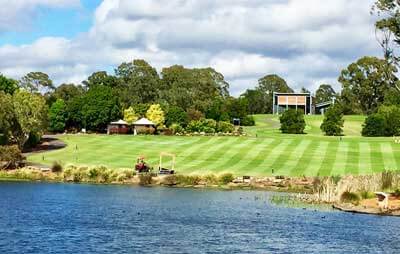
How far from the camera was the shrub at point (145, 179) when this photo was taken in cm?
8331

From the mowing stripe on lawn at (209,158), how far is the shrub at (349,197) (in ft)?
106

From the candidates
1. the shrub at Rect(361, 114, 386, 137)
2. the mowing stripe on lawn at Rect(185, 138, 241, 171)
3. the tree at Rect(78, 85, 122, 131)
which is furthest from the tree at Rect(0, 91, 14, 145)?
the shrub at Rect(361, 114, 386, 137)

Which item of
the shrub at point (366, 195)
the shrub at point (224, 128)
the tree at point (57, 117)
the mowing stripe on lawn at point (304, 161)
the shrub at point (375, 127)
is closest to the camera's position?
the shrub at point (366, 195)

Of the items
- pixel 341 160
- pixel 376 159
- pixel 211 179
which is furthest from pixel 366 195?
pixel 376 159

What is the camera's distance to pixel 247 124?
173500 millimetres

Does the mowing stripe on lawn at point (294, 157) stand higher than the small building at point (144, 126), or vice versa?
the small building at point (144, 126)

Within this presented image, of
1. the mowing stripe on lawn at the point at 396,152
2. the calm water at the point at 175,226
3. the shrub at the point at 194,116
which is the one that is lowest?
the calm water at the point at 175,226

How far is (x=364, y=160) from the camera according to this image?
9825 cm

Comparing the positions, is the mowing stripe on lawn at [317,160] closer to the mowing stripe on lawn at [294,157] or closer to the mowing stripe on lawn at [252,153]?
the mowing stripe on lawn at [294,157]

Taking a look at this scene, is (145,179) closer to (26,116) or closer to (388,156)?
(26,116)

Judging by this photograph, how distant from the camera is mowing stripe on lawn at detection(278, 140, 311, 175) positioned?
90.6m

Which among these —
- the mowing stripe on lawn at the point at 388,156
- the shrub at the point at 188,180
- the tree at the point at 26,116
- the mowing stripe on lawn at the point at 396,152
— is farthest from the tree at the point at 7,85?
the mowing stripe on lawn at the point at 396,152

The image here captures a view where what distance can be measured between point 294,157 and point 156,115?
49595mm

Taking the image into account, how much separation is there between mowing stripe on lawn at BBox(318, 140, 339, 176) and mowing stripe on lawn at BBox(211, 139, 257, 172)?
11.9 m
